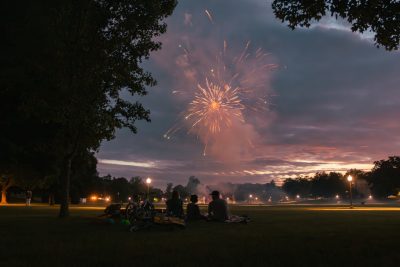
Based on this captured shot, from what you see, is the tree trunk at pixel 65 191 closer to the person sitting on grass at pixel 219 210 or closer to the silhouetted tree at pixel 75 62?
the silhouetted tree at pixel 75 62

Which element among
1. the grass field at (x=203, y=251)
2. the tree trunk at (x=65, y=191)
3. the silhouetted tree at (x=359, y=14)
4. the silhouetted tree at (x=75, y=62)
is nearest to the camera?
the grass field at (x=203, y=251)

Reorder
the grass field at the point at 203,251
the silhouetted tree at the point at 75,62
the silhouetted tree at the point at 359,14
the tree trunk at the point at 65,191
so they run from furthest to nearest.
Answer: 1. the tree trunk at the point at 65,191
2. the silhouetted tree at the point at 75,62
3. the silhouetted tree at the point at 359,14
4. the grass field at the point at 203,251

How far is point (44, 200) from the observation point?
319 feet

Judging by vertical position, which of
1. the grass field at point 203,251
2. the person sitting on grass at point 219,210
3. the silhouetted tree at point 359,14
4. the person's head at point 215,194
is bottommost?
the grass field at point 203,251

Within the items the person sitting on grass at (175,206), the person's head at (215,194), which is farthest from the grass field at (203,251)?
the person's head at (215,194)

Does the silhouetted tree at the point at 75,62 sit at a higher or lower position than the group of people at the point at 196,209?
higher

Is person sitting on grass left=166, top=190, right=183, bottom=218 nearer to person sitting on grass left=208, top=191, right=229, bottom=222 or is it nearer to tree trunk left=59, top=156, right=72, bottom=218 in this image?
person sitting on grass left=208, top=191, right=229, bottom=222

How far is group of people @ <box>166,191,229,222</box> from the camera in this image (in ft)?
61.5

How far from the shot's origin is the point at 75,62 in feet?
73.6

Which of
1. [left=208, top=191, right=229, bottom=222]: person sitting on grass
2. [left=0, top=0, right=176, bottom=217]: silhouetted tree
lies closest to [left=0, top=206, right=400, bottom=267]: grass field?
[left=208, top=191, right=229, bottom=222]: person sitting on grass

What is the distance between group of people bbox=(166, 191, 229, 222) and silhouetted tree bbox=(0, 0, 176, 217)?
20.9 feet

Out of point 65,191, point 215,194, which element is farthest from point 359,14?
point 65,191

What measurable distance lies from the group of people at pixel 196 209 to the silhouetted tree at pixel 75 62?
6365 millimetres

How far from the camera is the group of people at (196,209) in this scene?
1873cm
